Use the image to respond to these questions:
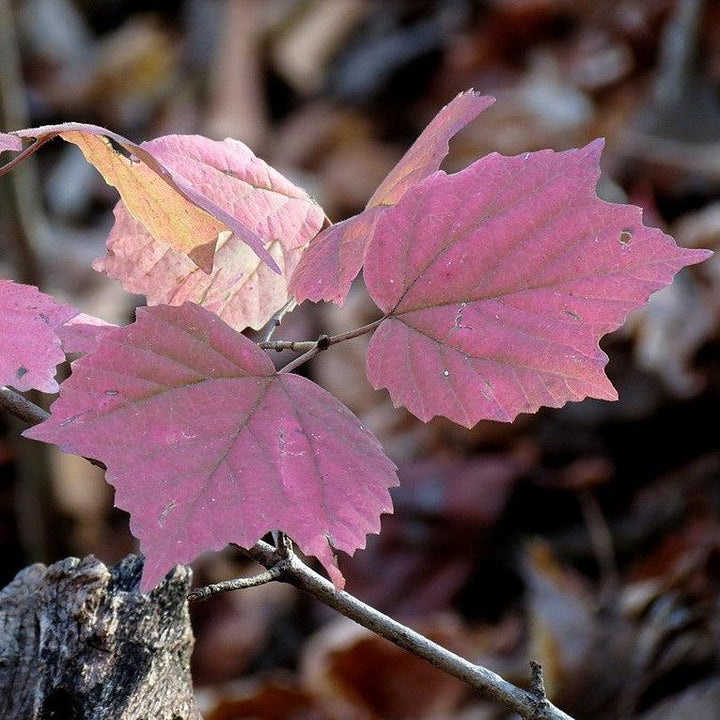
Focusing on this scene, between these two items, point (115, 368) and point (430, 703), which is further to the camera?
point (430, 703)

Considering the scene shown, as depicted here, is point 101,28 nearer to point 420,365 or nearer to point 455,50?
point 455,50

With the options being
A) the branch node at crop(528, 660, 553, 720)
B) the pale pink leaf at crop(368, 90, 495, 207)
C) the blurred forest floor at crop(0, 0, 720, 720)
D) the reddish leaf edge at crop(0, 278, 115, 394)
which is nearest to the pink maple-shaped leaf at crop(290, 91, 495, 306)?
the pale pink leaf at crop(368, 90, 495, 207)

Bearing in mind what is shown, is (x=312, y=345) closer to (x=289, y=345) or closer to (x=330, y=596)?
(x=289, y=345)

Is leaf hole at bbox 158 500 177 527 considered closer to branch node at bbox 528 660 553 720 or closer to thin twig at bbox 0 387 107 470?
thin twig at bbox 0 387 107 470

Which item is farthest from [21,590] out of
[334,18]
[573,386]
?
[334,18]

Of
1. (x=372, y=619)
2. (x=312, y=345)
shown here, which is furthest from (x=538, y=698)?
(x=312, y=345)

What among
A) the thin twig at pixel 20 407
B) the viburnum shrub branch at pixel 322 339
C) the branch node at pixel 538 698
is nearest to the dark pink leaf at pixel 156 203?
the viburnum shrub branch at pixel 322 339
